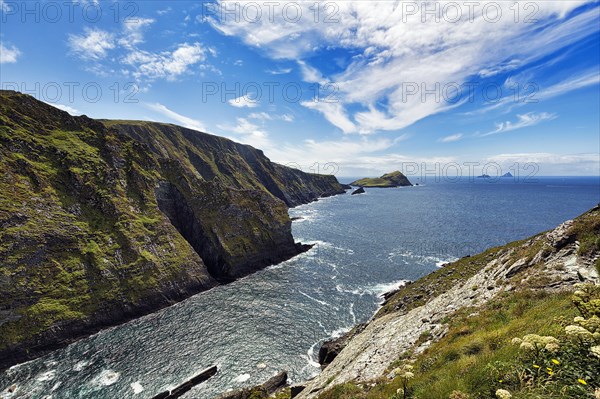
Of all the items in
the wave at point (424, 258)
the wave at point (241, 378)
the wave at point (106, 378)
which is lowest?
the wave at point (241, 378)

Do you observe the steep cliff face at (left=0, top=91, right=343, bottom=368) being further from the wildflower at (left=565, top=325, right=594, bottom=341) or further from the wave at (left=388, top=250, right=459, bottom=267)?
the wildflower at (left=565, top=325, right=594, bottom=341)

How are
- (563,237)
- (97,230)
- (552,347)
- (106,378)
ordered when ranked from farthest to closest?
(97,230)
(106,378)
(563,237)
(552,347)

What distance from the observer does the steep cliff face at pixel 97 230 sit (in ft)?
176

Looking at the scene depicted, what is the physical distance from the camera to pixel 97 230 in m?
71.5

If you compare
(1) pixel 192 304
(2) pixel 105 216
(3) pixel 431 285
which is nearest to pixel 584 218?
(3) pixel 431 285

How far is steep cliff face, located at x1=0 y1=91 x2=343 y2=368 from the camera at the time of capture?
176ft

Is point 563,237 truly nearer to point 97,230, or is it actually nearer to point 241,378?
point 241,378

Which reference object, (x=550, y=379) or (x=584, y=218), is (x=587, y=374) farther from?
(x=584, y=218)

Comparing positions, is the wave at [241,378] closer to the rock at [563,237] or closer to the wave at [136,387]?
the wave at [136,387]

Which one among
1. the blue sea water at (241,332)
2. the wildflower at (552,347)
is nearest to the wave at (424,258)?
the blue sea water at (241,332)

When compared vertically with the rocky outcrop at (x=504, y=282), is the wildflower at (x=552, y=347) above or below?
above

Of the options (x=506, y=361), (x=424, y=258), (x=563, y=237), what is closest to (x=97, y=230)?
(x=506, y=361)

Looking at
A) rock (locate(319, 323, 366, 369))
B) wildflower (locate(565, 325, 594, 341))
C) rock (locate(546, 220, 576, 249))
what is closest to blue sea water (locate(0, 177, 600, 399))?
rock (locate(319, 323, 366, 369))

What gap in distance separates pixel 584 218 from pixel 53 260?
8604 cm
